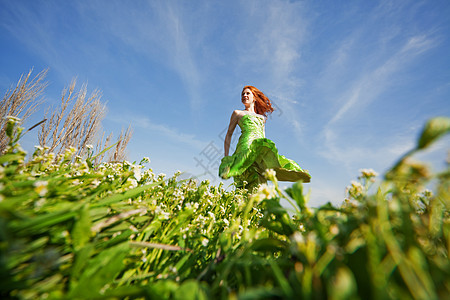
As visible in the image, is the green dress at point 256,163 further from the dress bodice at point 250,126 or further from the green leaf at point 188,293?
the green leaf at point 188,293

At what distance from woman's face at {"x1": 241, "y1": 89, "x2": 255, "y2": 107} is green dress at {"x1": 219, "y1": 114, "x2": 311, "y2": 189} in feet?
5.77

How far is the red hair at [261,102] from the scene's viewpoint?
24.6 ft

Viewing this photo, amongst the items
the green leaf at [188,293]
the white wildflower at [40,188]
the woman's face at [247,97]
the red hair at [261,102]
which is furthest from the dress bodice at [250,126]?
the green leaf at [188,293]

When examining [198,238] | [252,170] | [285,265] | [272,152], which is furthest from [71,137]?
[285,265]

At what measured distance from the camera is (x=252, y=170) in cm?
548

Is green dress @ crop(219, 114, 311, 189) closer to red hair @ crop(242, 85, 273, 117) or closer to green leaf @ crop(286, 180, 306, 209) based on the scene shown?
red hair @ crop(242, 85, 273, 117)

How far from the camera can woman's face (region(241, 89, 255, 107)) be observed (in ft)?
22.7

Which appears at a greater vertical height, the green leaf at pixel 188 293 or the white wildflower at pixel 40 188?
the white wildflower at pixel 40 188

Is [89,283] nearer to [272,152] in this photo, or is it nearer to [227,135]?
[272,152]

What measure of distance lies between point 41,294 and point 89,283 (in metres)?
0.14

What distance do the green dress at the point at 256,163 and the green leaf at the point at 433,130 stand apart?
430cm

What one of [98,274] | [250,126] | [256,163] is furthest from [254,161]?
[98,274]

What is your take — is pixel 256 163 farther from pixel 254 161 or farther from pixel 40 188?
pixel 40 188

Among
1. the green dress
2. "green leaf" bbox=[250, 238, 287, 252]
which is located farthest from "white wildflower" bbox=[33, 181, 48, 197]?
the green dress
